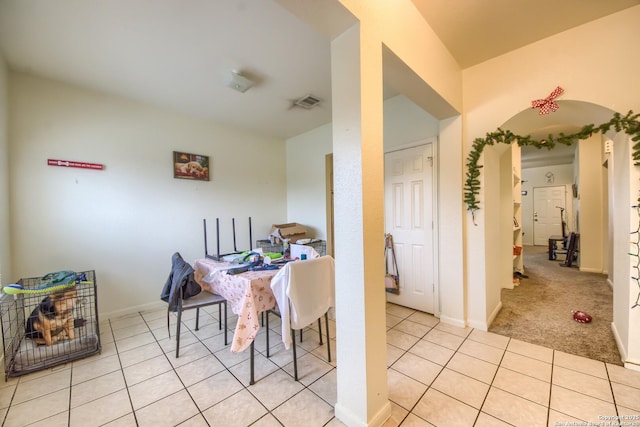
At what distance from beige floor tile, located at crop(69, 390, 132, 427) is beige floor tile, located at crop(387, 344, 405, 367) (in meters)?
1.82

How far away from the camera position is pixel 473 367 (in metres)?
1.89

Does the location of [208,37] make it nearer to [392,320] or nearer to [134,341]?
[134,341]

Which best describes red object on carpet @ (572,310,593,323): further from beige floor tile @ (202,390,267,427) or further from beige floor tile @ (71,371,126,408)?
beige floor tile @ (71,371,126,408)

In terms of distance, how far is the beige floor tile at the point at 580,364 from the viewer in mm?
1785

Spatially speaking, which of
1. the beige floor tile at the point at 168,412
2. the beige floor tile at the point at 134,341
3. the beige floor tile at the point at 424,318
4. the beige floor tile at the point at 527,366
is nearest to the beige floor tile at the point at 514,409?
the beige floor tile at the point at 527,366

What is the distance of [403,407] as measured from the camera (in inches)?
60.4

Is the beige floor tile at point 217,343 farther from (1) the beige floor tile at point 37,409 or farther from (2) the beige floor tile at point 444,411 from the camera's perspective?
(2) the beige floor tile at point 444,411

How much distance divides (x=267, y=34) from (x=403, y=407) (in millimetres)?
2818

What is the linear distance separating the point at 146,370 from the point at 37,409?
57 cm

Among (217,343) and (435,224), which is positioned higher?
(435,224)

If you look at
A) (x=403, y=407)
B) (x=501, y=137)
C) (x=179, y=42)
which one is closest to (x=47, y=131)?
(x=179, y=42)

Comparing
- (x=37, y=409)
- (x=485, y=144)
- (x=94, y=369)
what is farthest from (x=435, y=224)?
(x=37, y=409)

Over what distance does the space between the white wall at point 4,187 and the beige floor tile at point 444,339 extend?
3.80 meters

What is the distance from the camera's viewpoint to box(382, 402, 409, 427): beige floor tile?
1.41 metres
